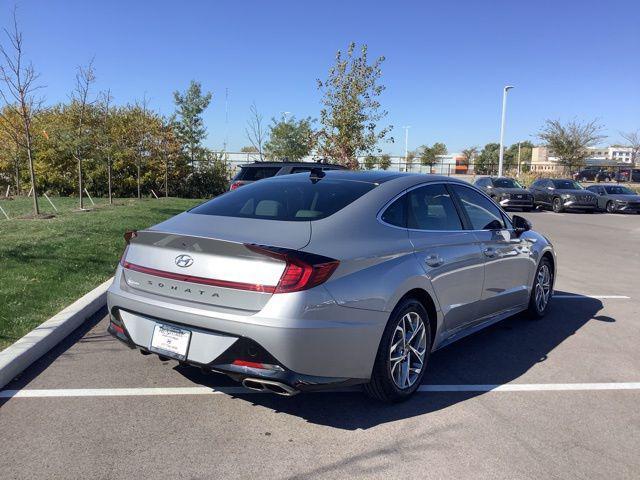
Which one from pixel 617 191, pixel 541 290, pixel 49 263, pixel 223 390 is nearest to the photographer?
pixel 223 390

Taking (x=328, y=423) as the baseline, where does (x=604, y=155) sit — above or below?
above

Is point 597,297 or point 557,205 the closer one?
point 597,297

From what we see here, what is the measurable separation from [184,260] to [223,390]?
1166 millimetres

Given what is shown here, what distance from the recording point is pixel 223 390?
4.05 meters

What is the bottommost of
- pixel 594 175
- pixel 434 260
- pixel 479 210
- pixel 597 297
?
pixel 597 297

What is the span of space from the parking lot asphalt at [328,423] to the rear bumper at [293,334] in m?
0.44

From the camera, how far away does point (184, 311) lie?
3.36 m

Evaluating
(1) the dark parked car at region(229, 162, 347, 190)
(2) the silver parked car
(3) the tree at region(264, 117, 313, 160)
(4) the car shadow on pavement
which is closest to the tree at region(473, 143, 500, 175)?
(3) the tree at region(264, 117, 313, 160)

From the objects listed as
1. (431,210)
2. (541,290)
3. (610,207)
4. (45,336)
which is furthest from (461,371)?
(610,207)

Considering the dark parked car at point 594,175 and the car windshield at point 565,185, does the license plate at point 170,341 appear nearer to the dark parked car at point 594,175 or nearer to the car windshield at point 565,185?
the car windshield at point 565,185

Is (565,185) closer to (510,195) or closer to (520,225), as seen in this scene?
(510,195)

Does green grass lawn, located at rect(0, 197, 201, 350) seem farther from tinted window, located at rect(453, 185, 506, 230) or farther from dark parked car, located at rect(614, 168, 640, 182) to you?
dark parked car, located at rect(614, 168, 640, 182)

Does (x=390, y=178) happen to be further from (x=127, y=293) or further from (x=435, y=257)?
(x=127, y=293)

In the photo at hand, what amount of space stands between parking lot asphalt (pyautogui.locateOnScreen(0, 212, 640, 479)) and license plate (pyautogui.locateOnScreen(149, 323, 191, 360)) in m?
0.47
